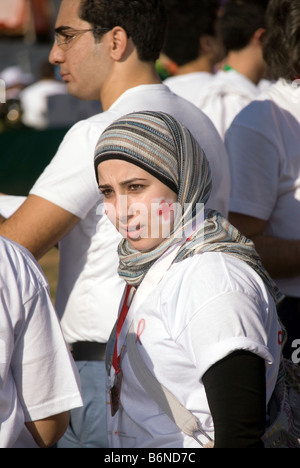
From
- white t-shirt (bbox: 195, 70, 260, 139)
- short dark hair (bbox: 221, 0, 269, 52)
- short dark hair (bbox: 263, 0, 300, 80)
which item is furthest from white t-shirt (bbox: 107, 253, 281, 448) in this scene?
short dark hair (bbox: 221, 0, 269, 52)

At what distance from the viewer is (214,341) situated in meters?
1.67

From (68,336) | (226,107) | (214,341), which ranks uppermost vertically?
(214,341)

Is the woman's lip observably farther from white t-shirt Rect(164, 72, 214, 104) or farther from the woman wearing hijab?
white t-shirt Rect(164, 72, 214, 104)

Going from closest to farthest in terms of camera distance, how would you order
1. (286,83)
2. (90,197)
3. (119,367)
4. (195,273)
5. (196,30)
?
(195,273)
(119,367)
(90,197)
(286,83)
(196,30)

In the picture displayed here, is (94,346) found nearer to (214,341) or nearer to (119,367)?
(119,367)

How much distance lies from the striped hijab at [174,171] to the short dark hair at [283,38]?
3.49 feet

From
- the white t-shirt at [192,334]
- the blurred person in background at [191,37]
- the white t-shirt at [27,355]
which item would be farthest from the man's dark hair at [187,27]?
the white t-shirt at [27,355]

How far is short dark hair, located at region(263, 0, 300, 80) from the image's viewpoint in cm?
290

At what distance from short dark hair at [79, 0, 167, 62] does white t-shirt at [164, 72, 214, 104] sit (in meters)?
1.29

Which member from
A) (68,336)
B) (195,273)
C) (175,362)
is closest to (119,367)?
(175,362)

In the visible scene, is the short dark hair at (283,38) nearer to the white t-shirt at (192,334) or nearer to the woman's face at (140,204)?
the woman's face at (140,204)

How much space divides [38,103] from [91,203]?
1044cm

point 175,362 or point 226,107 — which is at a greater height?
point 175,362
